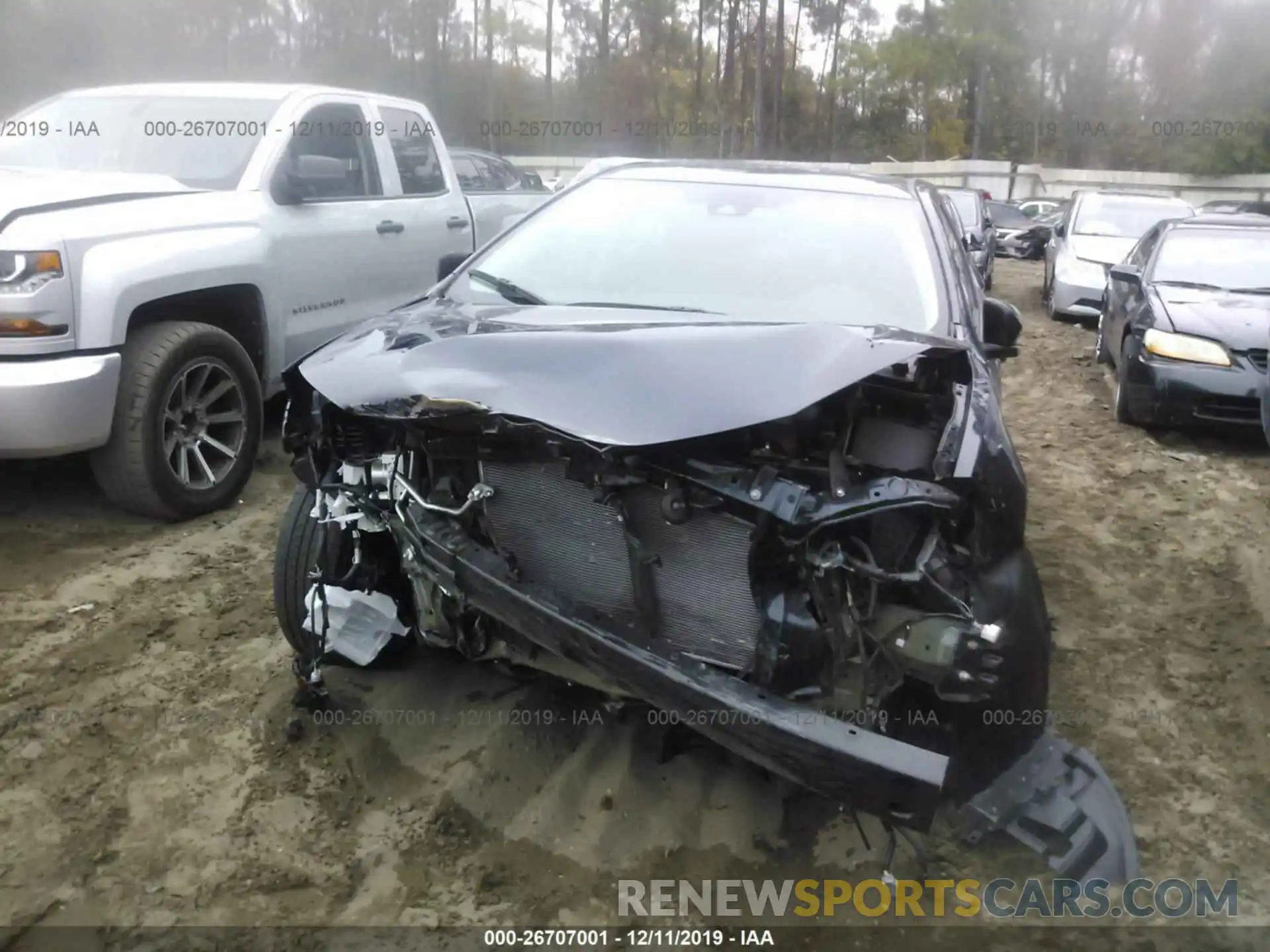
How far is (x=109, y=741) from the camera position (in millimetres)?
3100

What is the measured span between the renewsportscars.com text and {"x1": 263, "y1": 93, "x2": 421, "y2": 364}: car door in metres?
3.69

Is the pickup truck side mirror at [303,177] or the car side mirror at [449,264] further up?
the pickup truck side mirror at [303,177]

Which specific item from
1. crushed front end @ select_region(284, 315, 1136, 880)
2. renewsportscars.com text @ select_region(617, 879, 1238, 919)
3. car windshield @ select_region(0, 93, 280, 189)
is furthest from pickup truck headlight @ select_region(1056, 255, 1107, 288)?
renewsportscars.com text @ select_region(617, 879, 1238, 919)

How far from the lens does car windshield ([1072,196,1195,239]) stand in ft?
40.8

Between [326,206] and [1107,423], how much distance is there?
5435 millimetres

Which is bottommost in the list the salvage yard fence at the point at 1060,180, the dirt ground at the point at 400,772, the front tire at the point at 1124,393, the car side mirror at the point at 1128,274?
the dirt ground at the point at 400,772

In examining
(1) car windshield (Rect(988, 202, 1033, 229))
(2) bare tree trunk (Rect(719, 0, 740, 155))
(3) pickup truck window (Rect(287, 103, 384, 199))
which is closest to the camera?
(3) pickup truck window (Rect(287, 103, 384, 199))

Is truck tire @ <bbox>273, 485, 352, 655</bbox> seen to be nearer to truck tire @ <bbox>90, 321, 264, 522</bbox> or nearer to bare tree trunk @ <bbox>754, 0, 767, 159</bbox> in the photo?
truck tire @ <bbox>90, 321, 264, 522</bbox>

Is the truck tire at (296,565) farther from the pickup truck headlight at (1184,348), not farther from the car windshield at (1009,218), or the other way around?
the car windshield at (1009,218)

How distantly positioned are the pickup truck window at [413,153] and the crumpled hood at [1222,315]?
16.2 ft

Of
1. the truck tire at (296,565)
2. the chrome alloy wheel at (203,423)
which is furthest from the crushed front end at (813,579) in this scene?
the chrome alloy wheel at (203,423)

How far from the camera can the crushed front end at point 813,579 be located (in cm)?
232

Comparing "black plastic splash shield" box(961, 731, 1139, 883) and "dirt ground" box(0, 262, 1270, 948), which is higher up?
"black plastic splash shield" box(961, 731, 1139, 883)

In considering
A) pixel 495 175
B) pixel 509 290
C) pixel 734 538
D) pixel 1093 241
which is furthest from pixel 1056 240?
pixel 734 538
